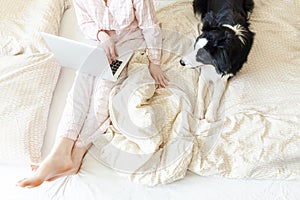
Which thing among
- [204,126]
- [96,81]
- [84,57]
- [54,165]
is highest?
[84,57]

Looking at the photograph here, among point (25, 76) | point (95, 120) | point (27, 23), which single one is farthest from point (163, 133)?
point (27, 23)

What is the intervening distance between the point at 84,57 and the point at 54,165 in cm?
39

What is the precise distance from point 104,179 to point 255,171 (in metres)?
0.52

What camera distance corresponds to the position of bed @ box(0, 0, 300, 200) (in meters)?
1.00

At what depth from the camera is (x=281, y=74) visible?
4.12 feet

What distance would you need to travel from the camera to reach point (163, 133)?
1.07 metres

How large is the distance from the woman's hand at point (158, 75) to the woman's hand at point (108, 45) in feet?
0.52

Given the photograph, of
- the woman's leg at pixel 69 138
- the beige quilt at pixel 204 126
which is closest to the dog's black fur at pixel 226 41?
the beige quilt at pixel 204 126

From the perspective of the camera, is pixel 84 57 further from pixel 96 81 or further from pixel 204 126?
pixel 204 126

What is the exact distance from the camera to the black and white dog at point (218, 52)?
42.3 inches

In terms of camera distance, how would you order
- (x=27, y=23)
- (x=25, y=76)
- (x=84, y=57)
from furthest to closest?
(x=27, y=23) → (x=25, y=76) → (x=84, y=57)

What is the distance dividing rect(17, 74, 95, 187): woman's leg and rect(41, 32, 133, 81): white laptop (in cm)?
6

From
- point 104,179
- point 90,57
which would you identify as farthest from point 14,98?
point 104,179

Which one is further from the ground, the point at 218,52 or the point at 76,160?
the point at 218,52
